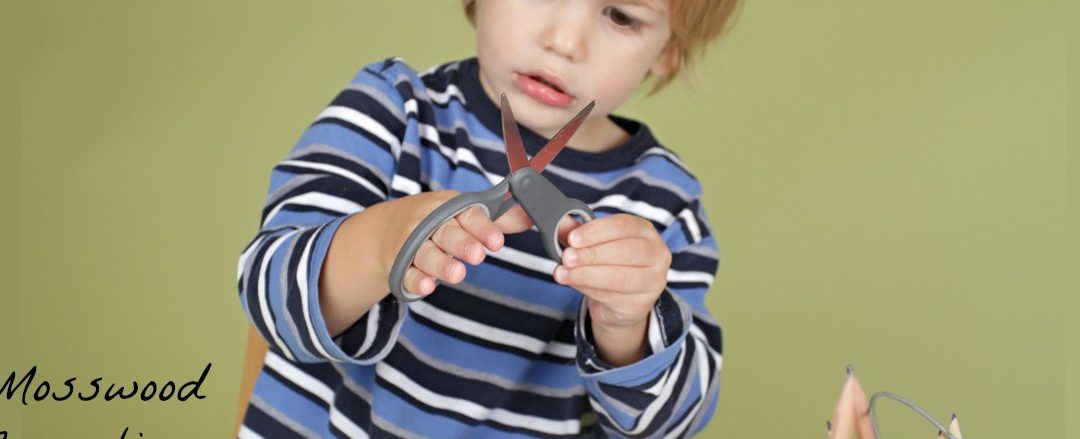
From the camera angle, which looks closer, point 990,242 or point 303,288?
point 303,288

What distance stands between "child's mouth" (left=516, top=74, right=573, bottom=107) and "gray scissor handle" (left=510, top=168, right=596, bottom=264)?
0.21m

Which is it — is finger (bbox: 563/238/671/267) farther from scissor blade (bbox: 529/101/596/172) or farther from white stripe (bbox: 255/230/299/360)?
white stripe (bbox: 255/230/299/360)

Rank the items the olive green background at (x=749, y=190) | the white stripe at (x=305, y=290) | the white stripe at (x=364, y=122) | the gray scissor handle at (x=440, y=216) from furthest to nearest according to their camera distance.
Result: 1. the olive green background at (x=749, y=190)
2. the white stripe at (x=364, y=122)
3. the white stripe at (x=305, y=290)
4. the gray scissor handle at (x=440, y=216)

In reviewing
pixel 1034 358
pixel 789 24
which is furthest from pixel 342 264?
pixel 1034 358

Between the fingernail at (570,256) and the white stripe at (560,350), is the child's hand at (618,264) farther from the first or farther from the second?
the white stripe at (560,350)

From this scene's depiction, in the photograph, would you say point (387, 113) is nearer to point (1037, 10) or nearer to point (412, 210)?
point (412, 210)

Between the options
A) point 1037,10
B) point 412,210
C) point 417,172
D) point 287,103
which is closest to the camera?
point 412,210

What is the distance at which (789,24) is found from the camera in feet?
4.34

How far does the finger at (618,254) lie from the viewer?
581 millimetres

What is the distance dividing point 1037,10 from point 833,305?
38 centimetres

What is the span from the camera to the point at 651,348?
68 cm

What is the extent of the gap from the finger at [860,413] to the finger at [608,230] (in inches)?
4.9

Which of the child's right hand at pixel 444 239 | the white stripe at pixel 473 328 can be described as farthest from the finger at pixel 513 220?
the white stripe at pixel 473 328

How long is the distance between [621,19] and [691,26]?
3.0 inches
